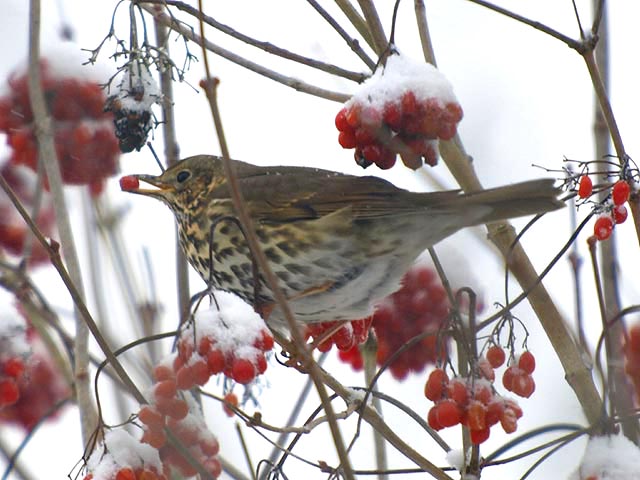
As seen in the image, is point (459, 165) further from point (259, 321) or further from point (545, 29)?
point (259, 321)

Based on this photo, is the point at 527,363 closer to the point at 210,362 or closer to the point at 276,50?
the point at 210,362

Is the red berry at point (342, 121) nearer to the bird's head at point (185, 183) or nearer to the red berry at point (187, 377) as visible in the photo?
the red berry at point (187, 377)

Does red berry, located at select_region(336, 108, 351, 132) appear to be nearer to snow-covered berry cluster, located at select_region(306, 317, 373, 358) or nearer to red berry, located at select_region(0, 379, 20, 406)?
snow-covered berry cluster, located at select_region(306, 317, 373, 358)

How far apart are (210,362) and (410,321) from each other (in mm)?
1296

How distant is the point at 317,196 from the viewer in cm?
359

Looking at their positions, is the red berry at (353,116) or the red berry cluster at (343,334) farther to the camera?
the red berry cluster at (343,334)

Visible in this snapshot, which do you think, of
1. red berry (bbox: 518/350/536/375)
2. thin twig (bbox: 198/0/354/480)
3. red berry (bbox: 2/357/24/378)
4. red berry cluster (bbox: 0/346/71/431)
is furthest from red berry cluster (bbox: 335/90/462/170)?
red berry cluster (bbox: 0/346/71/431)

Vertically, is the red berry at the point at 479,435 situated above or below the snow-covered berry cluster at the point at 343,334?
below

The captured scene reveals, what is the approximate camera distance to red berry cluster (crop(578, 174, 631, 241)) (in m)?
2.42

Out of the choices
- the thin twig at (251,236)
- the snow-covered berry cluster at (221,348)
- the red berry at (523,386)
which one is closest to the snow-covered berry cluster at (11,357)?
the snow-covered berry cluster at (221,348)

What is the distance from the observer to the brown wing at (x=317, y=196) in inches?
132

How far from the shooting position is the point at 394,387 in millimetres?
5688

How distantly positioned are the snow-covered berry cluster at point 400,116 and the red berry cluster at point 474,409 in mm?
615

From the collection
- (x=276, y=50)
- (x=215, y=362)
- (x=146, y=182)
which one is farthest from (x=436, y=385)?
(x=146, y=182)
